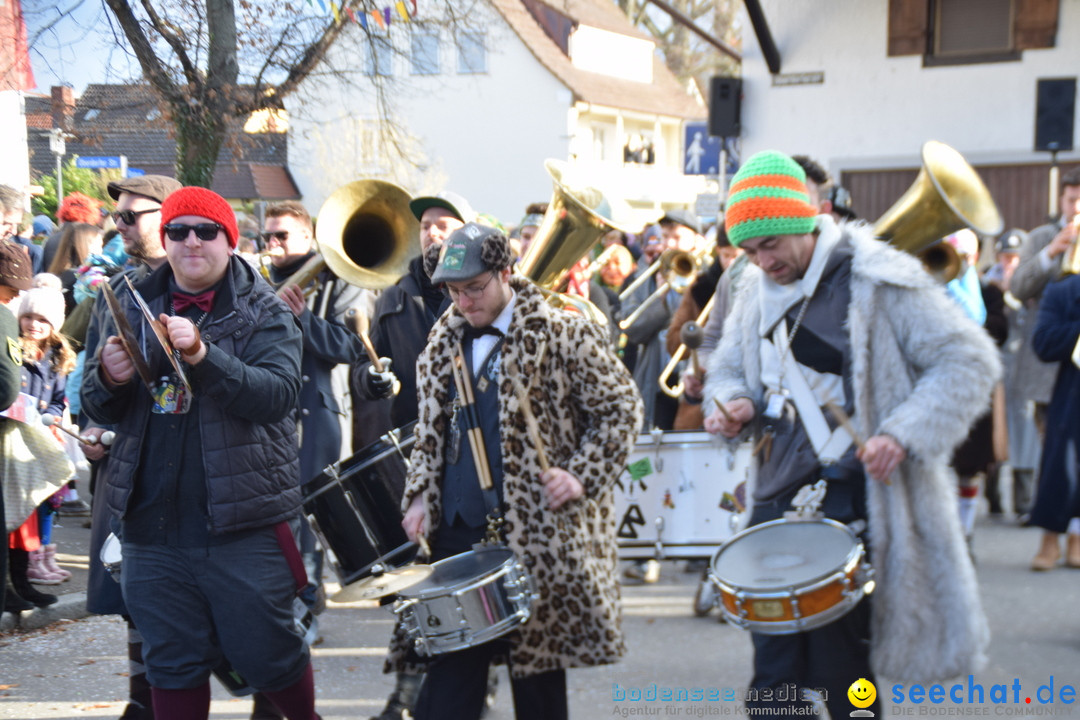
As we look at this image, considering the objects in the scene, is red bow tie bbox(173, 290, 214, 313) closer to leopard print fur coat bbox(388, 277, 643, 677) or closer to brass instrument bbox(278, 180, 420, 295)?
leopard print fur coat bbox(388, 277, 643, 677)

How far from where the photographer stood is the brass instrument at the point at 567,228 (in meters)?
5.82

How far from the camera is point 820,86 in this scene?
54.4 feet

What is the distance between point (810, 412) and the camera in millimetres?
3596

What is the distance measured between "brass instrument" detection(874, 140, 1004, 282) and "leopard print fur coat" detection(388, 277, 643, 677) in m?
1.33

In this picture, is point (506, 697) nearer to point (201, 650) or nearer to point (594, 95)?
point (201, 650)

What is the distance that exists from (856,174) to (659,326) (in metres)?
9.71

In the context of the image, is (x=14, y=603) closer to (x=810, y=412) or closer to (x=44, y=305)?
(x=44, y=305)

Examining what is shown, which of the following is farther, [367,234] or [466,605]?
[367,234]

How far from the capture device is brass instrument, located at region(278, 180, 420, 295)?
5480 millimetres

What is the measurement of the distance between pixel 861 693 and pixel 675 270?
521cm

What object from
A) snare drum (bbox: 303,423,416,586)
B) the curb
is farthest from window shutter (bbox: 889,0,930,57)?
snare drum (bbox: 303,423,416,586)

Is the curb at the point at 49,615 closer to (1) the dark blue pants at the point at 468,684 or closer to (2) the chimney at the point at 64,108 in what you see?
(1) the dark blue pants at the point at 468,684

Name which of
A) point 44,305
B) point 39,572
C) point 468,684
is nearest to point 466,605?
point 468,684

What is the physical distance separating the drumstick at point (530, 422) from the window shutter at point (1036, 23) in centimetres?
1431
